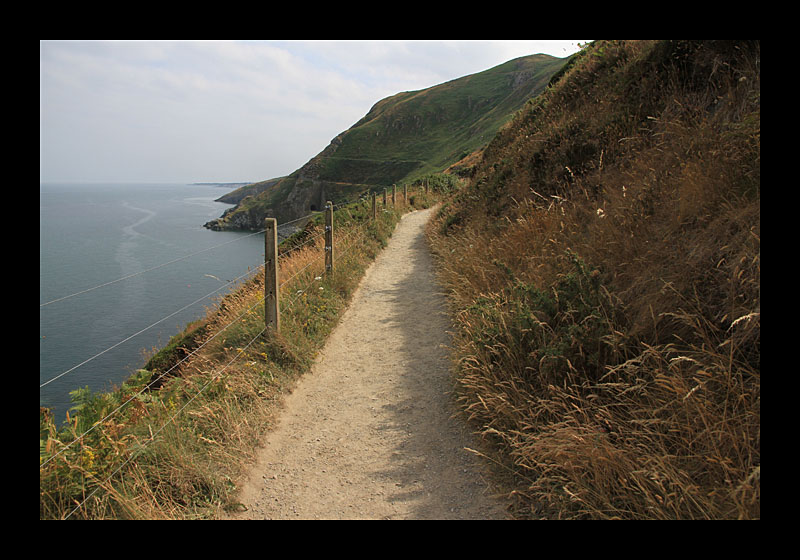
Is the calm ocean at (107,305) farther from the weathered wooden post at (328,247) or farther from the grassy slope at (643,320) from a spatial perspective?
the grassy slope at (643,320)

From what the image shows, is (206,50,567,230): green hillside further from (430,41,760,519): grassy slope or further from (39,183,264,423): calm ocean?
(430,41,760,519): grassy slope

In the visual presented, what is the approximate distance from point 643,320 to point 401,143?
129 metres

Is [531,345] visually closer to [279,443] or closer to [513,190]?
[279,443]

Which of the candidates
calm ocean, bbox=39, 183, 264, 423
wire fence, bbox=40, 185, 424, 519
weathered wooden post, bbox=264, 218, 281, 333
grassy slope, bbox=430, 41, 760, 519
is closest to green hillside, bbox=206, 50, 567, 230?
calm ocean, bbox=39, 183, 264, 423

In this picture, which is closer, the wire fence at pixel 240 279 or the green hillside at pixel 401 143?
the wire fence at pixel 240 279

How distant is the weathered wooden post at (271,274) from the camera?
5.48m

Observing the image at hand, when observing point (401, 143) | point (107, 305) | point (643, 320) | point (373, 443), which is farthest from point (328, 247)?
point (401, 143)

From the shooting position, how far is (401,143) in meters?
127

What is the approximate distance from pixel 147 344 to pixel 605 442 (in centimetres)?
2097

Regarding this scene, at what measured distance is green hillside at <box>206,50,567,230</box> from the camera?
4213 inches

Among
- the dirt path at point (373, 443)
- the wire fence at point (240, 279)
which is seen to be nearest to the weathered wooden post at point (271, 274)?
the wire fence at point (240, 279)

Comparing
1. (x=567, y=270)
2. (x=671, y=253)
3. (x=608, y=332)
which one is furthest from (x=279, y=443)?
(x=671, y=253)

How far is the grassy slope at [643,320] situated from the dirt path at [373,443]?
0.40m
